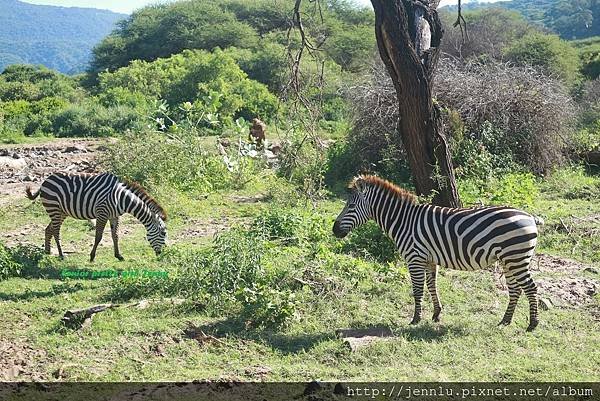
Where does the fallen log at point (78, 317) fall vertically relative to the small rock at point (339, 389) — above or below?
below

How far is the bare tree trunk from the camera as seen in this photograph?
1012cm

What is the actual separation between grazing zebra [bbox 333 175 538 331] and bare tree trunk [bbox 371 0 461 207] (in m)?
2.40

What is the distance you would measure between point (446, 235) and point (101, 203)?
5.04m

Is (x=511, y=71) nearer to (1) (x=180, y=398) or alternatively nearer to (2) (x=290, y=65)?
(2) (x=290, y=65)

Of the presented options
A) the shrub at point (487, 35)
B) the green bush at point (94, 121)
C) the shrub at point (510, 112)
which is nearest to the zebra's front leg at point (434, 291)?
the shrub at point (510, 112)

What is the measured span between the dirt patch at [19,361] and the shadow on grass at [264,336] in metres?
1.43

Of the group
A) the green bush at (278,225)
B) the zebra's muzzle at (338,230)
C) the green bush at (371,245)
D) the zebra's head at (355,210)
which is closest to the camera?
the zebra's head at (355,210)

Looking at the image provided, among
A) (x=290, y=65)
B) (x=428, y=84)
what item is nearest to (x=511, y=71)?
(x=428, y=84)

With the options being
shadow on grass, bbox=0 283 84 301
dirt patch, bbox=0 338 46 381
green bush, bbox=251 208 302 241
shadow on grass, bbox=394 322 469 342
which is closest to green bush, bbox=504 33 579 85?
green bush, bbox=251 208 302 241

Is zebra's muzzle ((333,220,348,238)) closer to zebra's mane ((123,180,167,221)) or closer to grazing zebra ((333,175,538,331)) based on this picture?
grazing zebra ((333,175,538,331))

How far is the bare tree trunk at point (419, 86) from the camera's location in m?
10.1

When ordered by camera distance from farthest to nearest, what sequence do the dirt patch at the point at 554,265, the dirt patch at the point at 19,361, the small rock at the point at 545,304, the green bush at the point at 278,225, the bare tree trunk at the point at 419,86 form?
the green bush at the point at 278,225, the bare tree trunk at the point at 419,86, the dirt patch at the point at 554,265, the small rock at the point at 545,304, the dirt patch at the point at 19,361

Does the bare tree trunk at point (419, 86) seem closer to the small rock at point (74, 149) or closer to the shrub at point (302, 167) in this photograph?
the shrub at point (302, 167)

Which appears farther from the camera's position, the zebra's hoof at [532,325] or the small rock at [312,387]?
the zebra's hoof at [532,325]
